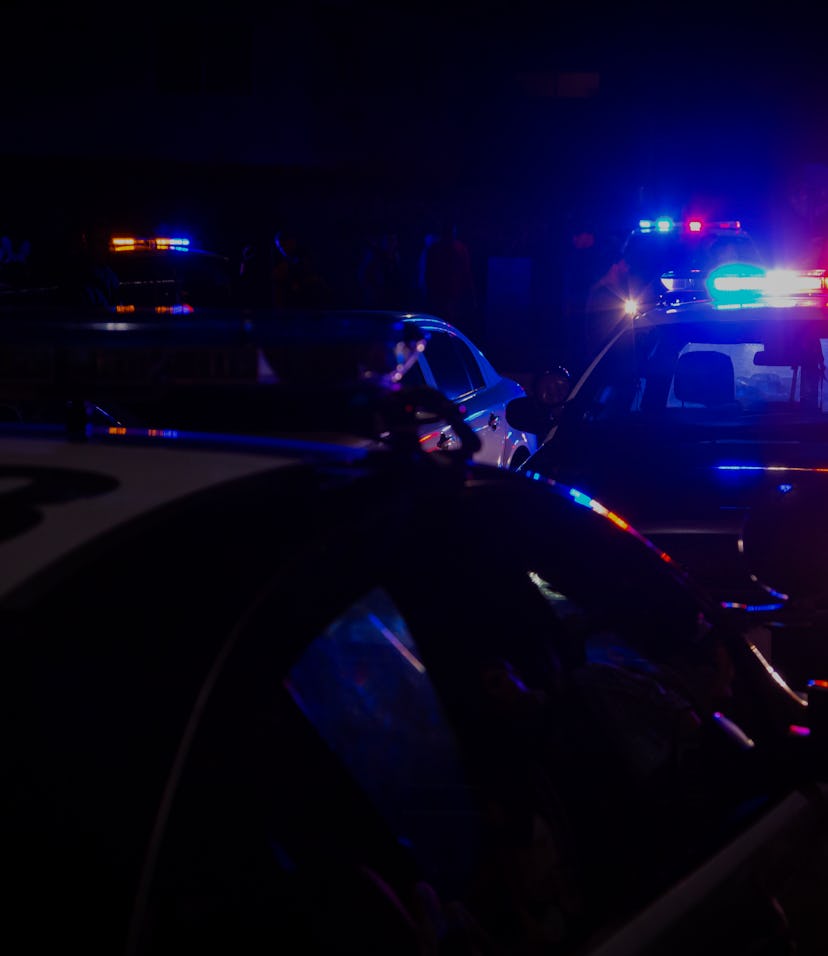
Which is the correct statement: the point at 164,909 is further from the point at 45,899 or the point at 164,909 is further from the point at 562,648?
the point at 562,648

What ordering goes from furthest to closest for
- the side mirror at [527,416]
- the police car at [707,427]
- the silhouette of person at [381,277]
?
the silhouette of person at [381,277] → the side mirror at [527,416] → the police car at [707,427]

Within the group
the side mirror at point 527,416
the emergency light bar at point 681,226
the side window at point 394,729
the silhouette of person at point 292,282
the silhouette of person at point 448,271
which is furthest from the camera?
the silhouette of person at point 448,271

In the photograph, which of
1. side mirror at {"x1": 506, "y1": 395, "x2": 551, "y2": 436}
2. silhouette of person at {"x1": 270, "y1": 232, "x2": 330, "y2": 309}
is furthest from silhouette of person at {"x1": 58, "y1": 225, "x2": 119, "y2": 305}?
silhouette of person at {"x1": 270, "y1": 232, "x2": 330, "y2": 309}

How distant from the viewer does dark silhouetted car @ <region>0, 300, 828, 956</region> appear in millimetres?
1392

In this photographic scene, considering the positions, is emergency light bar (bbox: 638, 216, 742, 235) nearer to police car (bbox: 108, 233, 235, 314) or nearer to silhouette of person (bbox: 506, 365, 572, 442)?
police car (bbox: 108, 233, 235, 314)

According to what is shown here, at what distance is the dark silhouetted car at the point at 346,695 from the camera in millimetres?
1392

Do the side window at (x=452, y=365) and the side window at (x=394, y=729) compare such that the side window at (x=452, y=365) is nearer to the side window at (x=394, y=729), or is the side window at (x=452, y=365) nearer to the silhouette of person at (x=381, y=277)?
the side window at (x=394, y=729)

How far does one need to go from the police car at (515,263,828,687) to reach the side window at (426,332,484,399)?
2041 millimetres

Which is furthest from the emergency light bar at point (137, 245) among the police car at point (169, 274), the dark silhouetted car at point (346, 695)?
the dark silhouetted car at point (346, 695)

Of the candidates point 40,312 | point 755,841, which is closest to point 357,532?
point 755,841

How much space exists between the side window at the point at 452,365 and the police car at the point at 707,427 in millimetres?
2041

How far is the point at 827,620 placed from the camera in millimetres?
4531

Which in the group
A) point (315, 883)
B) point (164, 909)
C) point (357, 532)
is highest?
point (357, 532)

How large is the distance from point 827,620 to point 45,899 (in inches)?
140
